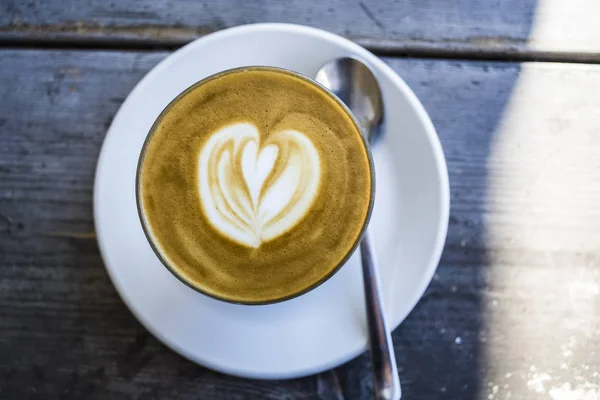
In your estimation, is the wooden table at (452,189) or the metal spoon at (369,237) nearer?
the metal spoon at (369,237)

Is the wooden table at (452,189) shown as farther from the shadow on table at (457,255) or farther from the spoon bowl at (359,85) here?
the spoon bowl at (359,85)

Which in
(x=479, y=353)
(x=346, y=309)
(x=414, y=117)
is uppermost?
(x=414, y=117)

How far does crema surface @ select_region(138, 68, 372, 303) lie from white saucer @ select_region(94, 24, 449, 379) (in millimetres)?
99

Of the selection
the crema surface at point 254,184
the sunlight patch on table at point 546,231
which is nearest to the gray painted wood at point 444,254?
the sunlight patch on table at point 546,231

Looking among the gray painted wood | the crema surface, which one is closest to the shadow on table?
the gray painted wood

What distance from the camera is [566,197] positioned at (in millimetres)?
919

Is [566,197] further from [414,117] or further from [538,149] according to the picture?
[414,117]

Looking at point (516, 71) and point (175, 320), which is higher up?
point (516, 71)

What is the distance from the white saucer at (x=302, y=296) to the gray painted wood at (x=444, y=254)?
0.34 feet

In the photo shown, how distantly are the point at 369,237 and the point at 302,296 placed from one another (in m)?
0.14

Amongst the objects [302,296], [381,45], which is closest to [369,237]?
[302,296]

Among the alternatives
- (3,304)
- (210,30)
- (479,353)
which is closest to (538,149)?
(479,353)

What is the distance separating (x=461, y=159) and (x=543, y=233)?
0.19 metres

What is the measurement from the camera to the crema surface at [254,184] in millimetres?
754
